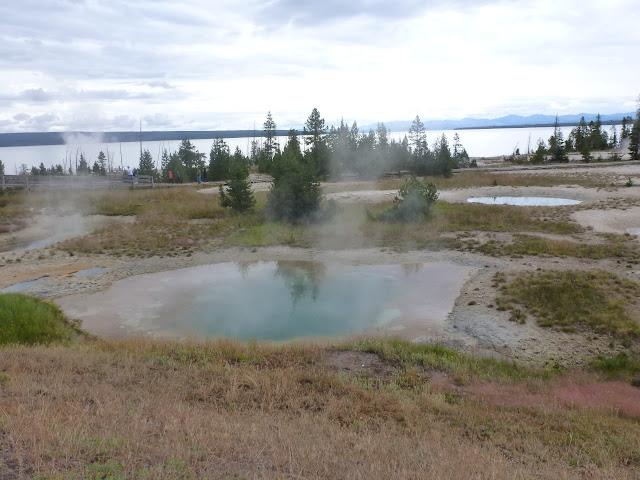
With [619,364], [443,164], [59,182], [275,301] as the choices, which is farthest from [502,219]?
[59,182]

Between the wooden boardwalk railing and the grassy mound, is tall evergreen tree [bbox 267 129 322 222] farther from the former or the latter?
the wooden boardwalk railing

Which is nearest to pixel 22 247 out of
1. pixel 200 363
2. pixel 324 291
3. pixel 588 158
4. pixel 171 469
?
pixel 324 291

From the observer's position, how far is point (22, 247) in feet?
82.3

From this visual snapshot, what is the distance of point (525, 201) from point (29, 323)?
113 ft

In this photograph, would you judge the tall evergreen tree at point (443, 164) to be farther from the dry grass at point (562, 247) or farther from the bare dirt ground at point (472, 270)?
the dry grass at point (562, 247)

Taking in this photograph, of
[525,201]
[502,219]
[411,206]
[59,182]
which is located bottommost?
[502,219]

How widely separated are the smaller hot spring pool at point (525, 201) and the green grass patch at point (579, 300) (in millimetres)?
17921

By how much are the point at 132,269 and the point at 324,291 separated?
29.3 feet

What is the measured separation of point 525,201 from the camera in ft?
120

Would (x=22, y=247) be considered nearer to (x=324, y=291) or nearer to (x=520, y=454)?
(x=324, y=291)

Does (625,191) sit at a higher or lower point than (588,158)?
lower

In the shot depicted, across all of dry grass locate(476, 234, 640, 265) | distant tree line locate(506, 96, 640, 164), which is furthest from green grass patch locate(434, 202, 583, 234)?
distant tree line locate(506, 96, 640, 164)

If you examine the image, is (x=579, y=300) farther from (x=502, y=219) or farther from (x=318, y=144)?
(x=318, y=144)

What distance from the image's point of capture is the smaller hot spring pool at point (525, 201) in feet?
112
